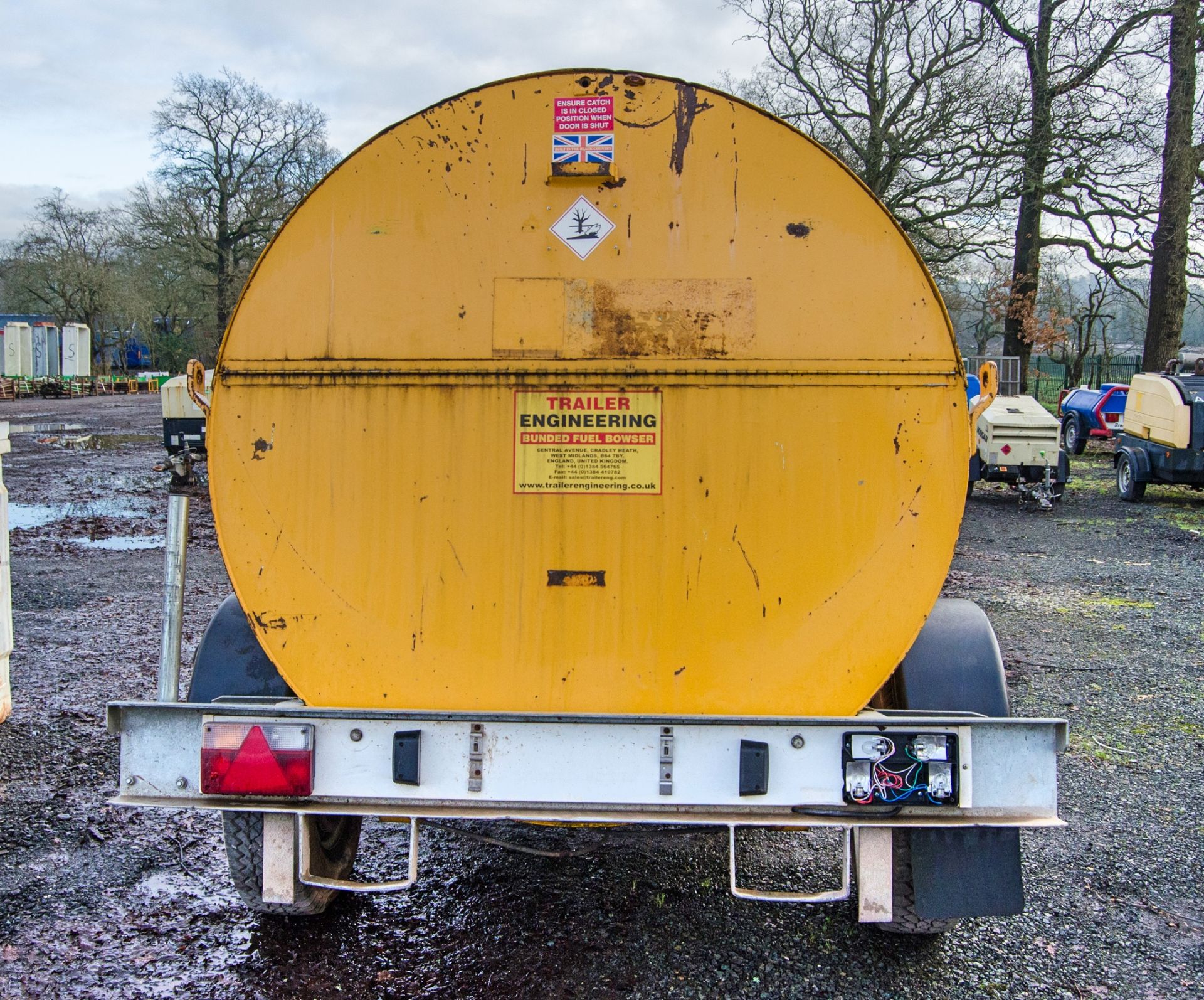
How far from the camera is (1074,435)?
69.1ft

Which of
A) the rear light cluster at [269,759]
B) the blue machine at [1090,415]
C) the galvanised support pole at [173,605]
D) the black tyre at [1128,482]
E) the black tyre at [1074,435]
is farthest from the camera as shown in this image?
the black tyre at [1074,435]

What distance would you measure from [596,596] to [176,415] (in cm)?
1319

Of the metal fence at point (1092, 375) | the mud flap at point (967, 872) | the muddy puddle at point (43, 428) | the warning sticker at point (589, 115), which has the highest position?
the metal fence at point (1092, 375)

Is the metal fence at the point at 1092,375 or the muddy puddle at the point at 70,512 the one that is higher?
the metal fence at the point at 1092,375

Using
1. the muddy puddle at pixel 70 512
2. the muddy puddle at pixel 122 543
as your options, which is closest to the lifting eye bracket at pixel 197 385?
the muddy puddle at pixel 122 543

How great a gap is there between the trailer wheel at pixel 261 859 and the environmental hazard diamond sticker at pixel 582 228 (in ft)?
6.01

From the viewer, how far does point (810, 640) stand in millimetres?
2648

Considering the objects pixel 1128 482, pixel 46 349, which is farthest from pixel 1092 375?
pixel 46 349

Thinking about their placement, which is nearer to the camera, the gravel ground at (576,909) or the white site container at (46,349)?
the gravel ground at (576,909)

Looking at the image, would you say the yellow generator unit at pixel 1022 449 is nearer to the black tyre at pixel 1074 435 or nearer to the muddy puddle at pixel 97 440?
the black tyre at pixel 1074 435

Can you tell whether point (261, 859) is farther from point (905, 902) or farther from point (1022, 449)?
point (1022, 449)

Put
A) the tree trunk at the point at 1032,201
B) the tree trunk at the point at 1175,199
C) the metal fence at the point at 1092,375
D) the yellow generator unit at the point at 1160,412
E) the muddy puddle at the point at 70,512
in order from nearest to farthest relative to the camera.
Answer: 1. the muddy puddle at the point at 70,512
2. the yellow generator unit at the point at 1160,412
3. the tree trunk at the point at 1175,199
4. the tree trunk at the point at 1032,201
5. the metal fence at the point at 1092,375

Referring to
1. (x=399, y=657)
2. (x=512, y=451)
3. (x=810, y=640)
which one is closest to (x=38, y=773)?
(x=399, y=657)

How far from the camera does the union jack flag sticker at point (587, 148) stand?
8.61 ft
